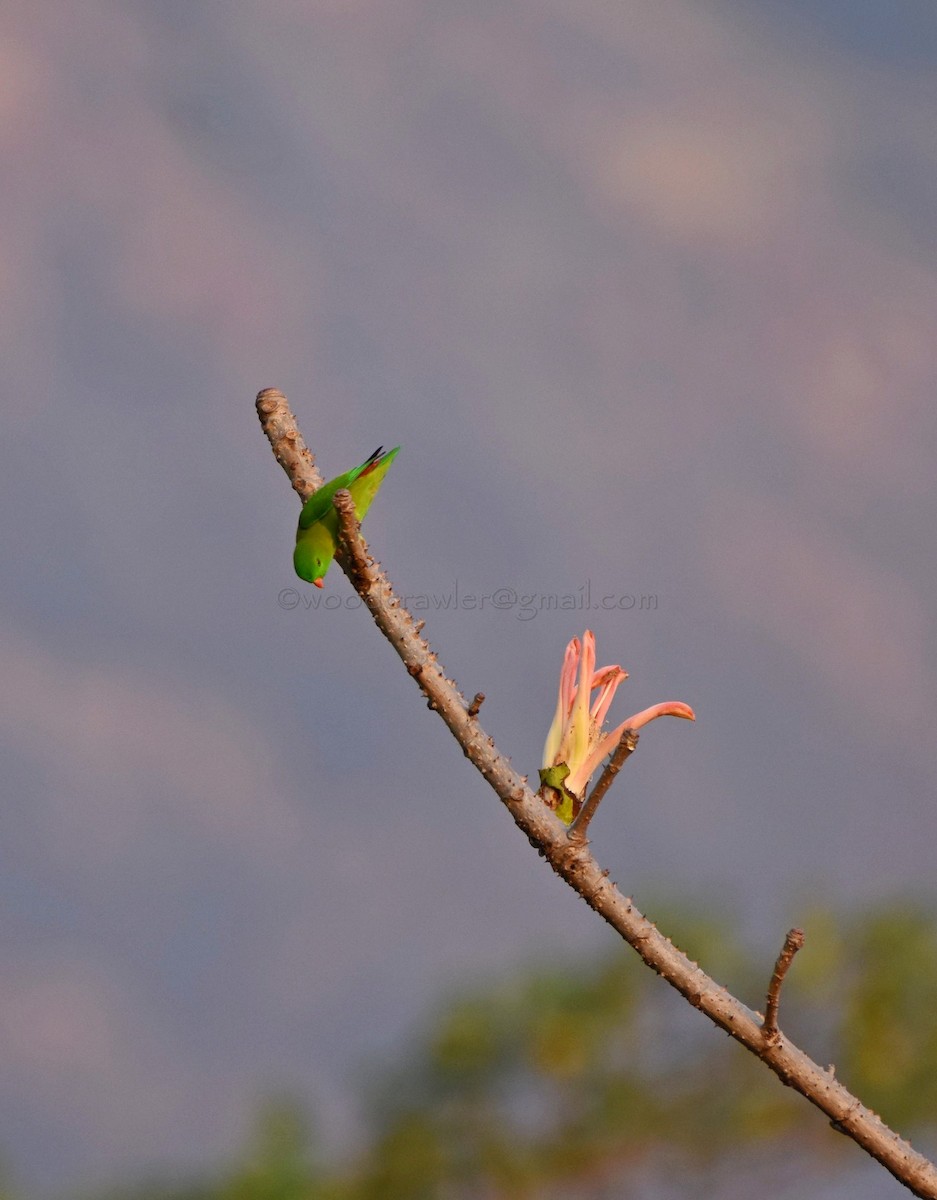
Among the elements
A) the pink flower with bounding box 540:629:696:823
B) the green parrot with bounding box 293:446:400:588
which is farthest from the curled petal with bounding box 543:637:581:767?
the green parrot with bounding box 293:446:400:588

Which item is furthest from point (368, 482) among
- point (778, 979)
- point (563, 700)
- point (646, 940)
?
point (778, 979)

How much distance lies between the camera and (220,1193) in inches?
359

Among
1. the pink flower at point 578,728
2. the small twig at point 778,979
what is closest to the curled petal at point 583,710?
the pink flower at point 578,728

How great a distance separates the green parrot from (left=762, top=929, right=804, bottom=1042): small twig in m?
1.73

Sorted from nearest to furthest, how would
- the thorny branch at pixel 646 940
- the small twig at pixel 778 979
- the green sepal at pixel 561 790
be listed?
the small twig at pixel 778 979
the thorny branch at pixel 646 940
the green sepal at pixel 561 790

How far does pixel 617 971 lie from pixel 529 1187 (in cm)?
168

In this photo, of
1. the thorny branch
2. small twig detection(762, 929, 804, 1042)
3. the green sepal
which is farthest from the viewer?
the green sepal

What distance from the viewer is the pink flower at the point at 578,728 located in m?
3.79

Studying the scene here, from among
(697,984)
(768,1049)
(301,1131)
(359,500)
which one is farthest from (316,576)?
(301,1131)

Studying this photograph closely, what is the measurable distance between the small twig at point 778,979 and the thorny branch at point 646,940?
10mm

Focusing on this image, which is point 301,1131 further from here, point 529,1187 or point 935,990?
point 935,990

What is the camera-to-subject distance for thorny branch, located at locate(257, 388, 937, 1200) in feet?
12.1

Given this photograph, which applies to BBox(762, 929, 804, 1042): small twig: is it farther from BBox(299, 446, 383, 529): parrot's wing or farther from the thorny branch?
BBox(299, 446, 383, 529): parrot's wing

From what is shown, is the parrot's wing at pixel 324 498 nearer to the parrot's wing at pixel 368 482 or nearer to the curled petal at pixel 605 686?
the parrot's wing at pixel 368 482
